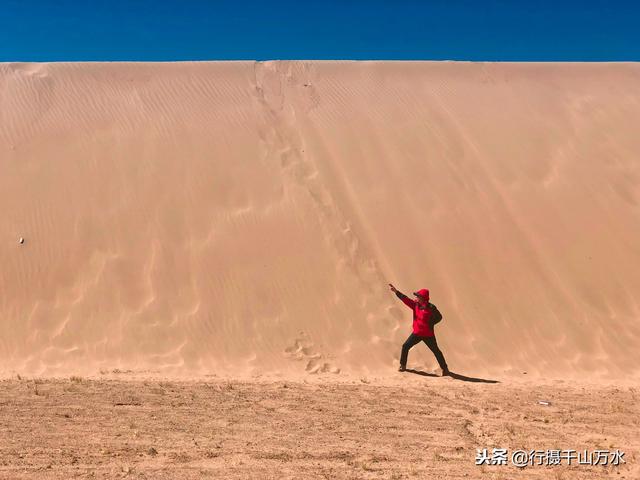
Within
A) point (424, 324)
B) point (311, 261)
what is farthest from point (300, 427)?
point (311, 261)

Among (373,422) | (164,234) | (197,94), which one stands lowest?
(373,422)

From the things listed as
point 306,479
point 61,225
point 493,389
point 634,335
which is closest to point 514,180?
point 634,335

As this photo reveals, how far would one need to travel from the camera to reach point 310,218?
40.9 ft

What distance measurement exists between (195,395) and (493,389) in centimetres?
328

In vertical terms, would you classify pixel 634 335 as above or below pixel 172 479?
above

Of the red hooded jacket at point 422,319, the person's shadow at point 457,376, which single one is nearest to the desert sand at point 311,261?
the person's shadow at point 457,376

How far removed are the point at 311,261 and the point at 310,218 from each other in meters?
Answer: 1.07

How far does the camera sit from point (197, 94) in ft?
52.9

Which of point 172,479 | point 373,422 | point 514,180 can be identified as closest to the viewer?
point 172,479

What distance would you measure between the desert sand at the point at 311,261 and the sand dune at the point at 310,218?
0.05m

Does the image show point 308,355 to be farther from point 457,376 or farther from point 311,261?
point 311,261

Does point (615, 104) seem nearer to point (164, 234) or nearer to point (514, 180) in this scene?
point (514, 180)

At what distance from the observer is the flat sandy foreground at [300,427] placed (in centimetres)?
550

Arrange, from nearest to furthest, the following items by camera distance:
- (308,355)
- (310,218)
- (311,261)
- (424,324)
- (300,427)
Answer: (300,427)
(424,324)
(308,355)
(311,261)
(310,218)
